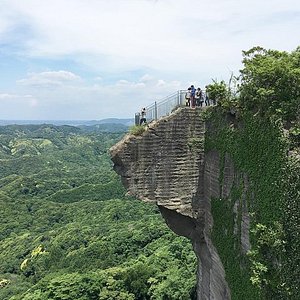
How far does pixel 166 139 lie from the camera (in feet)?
48.5

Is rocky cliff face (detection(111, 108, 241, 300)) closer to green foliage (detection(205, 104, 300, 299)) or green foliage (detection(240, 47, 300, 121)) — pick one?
green foliage (detection(205, 104, 300, 299))

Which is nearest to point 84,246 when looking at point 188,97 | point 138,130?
point 138,130

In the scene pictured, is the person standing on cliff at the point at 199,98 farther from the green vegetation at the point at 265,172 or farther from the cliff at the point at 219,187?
the green vegetation at the point at 265,172

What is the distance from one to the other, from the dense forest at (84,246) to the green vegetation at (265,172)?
1579cm

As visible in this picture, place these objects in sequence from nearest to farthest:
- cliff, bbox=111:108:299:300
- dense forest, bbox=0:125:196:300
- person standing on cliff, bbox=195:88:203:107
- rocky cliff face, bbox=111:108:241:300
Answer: cliff, bbox=111:108:299:300
rocky cliff face, bbox=111:108:241:300
person standing on cliff, bbox=195:88:203:107
dense forest, bbox=0:125:196:300

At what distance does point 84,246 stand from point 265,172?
55.2m

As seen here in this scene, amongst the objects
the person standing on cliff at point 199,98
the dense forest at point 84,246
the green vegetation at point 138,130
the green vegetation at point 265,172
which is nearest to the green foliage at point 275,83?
the green vegetation at point 265,172

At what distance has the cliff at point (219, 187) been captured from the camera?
10742 mm

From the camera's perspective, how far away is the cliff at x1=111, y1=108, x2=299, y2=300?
10.7 m

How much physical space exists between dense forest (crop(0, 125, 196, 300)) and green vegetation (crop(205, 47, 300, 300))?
15785 mm

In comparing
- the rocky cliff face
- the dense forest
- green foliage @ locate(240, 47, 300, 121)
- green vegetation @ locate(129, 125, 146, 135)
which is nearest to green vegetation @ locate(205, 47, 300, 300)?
green foliage @ locate(240, 47, 300, 121)

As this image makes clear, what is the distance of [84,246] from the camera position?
63.0 metres

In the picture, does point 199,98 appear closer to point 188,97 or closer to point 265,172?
point 188,97

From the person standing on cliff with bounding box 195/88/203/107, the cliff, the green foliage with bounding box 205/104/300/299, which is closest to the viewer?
the green foliage with bounding box 205/104/300/299
